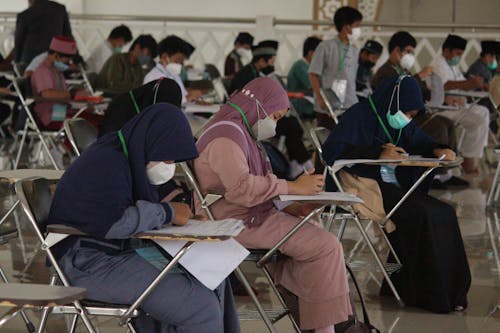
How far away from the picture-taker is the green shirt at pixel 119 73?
28.7 ft

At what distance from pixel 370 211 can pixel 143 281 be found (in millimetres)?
1831

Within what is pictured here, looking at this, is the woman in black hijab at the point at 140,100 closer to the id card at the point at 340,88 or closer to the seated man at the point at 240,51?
the id card at the point at 340,88

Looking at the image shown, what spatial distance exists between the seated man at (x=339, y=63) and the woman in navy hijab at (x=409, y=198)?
9.44 ft

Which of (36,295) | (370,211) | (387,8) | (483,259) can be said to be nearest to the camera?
(36,295)

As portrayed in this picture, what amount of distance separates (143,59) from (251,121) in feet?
17.1

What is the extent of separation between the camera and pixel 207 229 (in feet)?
9.95

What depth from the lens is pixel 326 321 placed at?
368cm

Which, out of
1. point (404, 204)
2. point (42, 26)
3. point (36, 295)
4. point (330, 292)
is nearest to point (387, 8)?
point (42, 26)

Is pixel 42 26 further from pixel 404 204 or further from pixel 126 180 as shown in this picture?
pixel 126 180

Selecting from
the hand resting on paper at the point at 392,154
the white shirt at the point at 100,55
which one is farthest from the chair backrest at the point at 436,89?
the hand resting on paper at the point at 392,154

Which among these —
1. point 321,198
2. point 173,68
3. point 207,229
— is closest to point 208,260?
point 207,229

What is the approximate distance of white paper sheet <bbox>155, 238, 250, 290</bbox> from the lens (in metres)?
3.10

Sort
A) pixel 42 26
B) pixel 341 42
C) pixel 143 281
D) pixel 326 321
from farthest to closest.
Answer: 1. pixel 42 26
2. pixel 341 42
3. pixel 326 321
4. pixel 143 281

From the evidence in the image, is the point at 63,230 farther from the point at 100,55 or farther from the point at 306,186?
the point at 100,55
